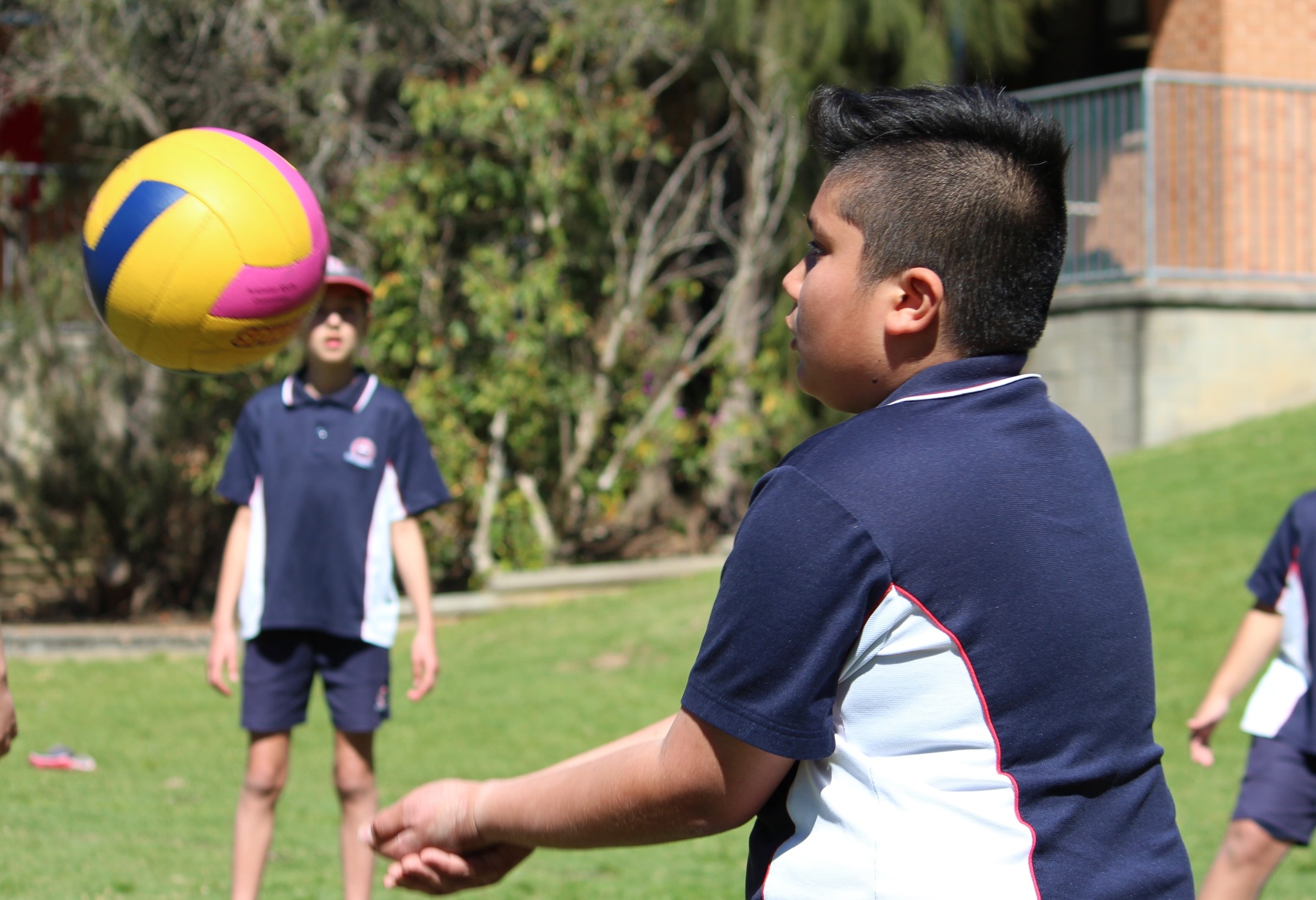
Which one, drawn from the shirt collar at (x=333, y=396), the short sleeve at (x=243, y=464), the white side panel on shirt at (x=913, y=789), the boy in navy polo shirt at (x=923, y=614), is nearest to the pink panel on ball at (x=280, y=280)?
the shirt collar at (x=333, y=396)

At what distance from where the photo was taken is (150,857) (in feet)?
17.3

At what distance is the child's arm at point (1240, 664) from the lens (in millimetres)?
4082

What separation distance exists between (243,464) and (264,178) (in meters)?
1.61

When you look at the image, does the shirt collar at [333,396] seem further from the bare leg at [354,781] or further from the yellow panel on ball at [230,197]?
the yellow panel on ball at [230,197]

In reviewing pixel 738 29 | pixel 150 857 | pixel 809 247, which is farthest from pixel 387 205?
pixel 809 247

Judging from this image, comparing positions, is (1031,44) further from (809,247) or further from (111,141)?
(809,247)

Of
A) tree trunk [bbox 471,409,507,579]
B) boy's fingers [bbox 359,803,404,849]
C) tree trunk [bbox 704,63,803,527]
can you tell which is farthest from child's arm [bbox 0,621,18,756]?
tree trunk [bbox 704,63,803,527]

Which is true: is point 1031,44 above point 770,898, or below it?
above

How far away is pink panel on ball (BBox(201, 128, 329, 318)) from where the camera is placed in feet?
10.7

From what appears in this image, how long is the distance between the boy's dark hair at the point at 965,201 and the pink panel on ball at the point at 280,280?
1.94 meters

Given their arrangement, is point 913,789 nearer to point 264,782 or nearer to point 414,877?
point 414,877

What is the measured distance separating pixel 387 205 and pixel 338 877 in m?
7.01

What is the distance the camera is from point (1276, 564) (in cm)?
403

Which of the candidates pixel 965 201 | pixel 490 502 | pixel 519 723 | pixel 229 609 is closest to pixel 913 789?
pixel 965 201
